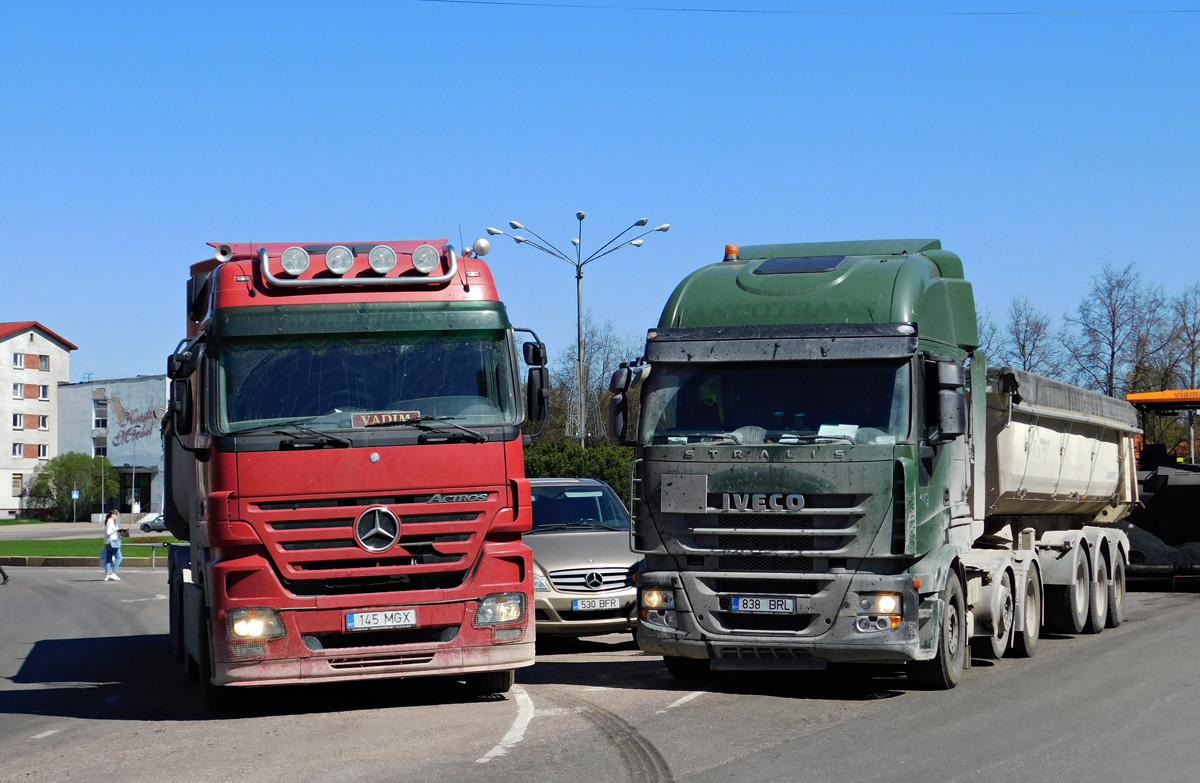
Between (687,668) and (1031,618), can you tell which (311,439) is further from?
(1031,618)

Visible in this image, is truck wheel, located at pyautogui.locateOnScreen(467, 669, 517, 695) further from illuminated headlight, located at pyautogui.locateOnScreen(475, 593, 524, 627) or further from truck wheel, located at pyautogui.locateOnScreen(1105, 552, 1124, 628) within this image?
truck wheel, located at pyautogui.locateOnScreen(1105, 552, 1124, 628)

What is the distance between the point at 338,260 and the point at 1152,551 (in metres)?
15.6

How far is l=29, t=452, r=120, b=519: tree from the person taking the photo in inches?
3802

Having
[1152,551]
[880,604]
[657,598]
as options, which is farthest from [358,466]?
[1152,551]

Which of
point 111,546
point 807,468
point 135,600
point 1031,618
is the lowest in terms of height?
point 135,600

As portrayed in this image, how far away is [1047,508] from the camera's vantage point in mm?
14984

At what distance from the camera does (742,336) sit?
11008 millimetres

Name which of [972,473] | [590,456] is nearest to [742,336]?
[972,473]

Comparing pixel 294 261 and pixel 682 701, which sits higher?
pixel 294 261

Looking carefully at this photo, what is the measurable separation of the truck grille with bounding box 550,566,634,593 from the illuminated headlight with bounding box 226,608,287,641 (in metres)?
4.21

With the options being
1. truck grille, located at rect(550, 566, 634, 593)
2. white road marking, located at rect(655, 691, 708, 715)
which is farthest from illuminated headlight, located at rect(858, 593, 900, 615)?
truck grille, located at rect(550, 566, 634, 593)

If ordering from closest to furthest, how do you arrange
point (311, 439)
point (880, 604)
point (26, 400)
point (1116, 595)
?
1. point (311, 439)
2. point (880, 604)
3. point (1116, 595)
4. point (26, 400)

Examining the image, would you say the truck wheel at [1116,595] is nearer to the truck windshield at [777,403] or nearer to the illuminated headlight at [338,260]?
the truck windshield at [777,403]

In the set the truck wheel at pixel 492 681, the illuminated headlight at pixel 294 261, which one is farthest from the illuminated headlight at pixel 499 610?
the illuminated headlight at pixel 294 261
